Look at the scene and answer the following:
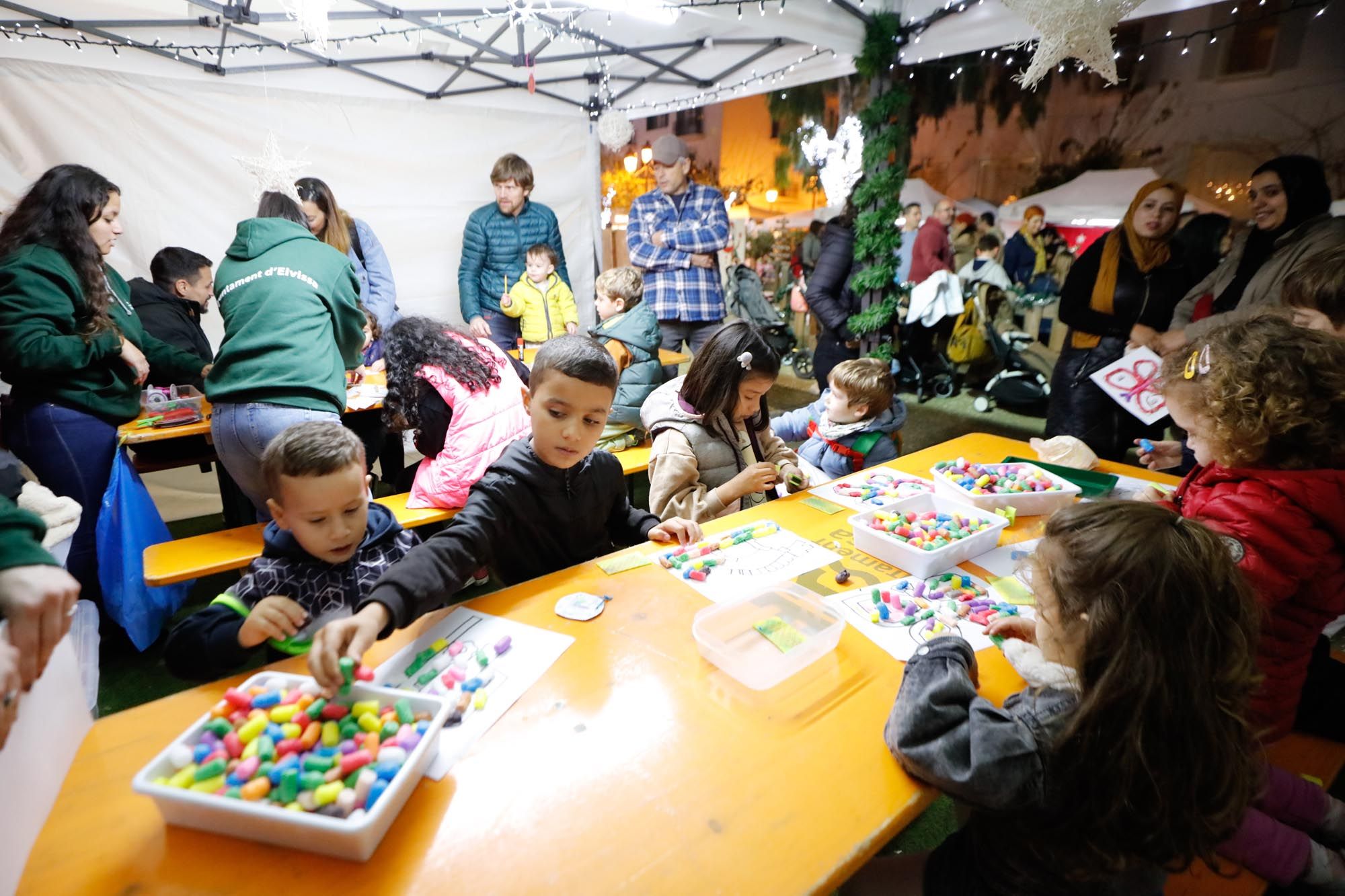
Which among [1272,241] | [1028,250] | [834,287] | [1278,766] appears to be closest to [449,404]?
[1278,766]

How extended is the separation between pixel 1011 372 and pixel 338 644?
5.74m

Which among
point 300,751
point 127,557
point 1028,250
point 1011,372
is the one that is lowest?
point 1011,372

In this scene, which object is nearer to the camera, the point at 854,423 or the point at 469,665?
the point at 469,665

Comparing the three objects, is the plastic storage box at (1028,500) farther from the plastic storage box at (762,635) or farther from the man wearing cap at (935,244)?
the man wearing cap at (935,244)

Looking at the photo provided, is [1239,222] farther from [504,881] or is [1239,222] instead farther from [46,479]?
[46,479]

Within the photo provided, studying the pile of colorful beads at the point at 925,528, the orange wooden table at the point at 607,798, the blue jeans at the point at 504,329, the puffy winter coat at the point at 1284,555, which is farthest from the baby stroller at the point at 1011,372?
the orange wooden table at the point at 607,798

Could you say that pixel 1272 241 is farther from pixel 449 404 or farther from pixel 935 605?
pixel 449 404

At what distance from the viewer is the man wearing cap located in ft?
18.4

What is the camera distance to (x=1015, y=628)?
1.33 m

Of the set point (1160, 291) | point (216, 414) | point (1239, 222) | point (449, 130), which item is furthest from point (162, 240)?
point (1239, 222)

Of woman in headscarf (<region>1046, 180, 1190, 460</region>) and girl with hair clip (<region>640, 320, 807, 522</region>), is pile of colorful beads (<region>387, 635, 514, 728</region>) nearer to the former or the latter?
girl with hair clip (<region>640, 320, 807, 522</region>)

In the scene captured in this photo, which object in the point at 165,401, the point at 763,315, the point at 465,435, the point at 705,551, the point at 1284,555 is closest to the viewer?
the point at 1284,555

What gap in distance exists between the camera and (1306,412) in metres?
1.37

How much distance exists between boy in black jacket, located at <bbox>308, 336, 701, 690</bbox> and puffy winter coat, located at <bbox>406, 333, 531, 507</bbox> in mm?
704
